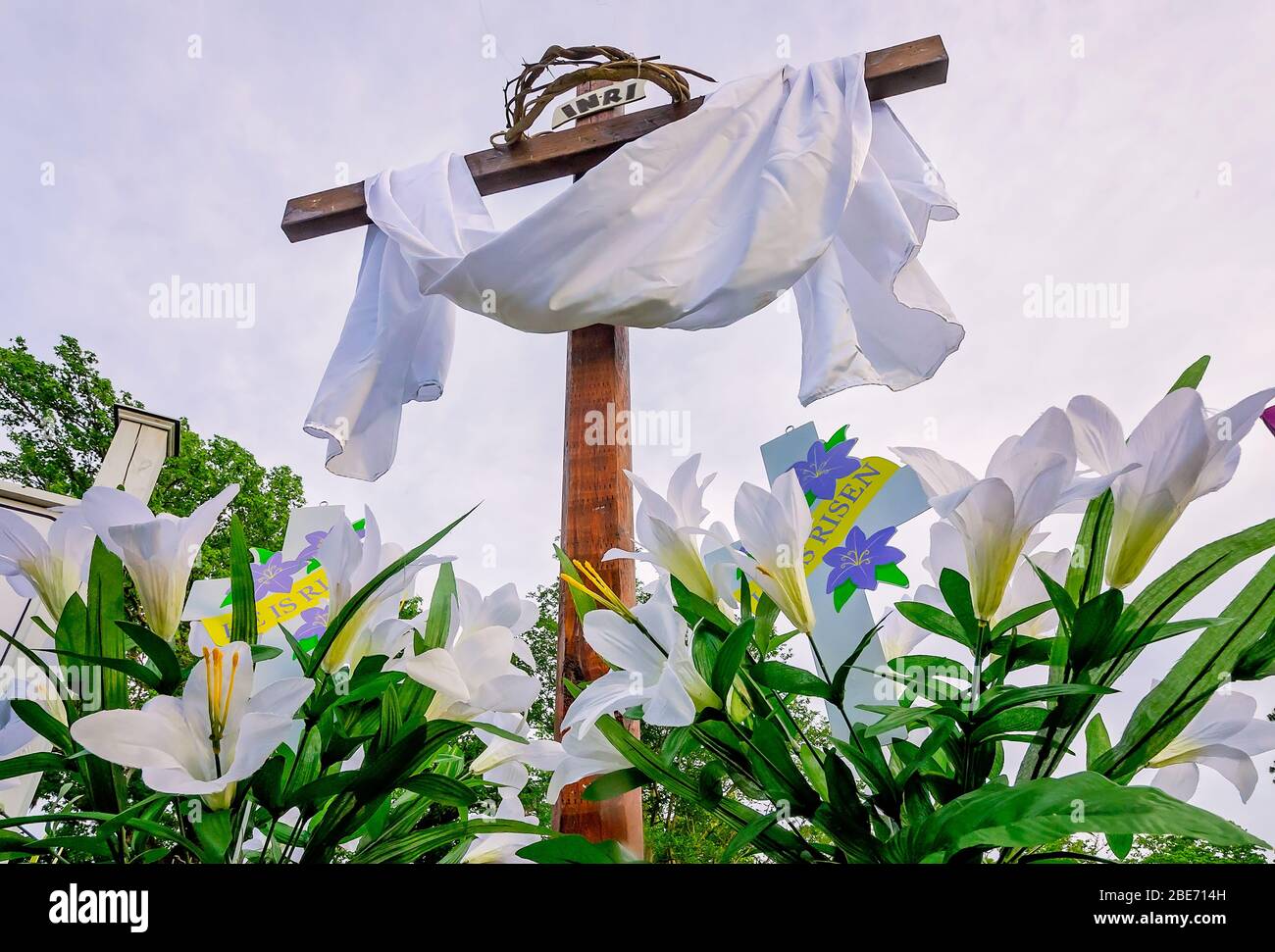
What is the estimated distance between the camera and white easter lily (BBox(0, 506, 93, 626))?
1.55ft

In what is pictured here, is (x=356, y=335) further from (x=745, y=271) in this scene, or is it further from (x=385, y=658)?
(x=385, y=658)

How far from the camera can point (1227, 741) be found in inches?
16.6

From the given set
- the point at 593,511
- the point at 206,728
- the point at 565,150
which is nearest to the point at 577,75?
the point at 565,150

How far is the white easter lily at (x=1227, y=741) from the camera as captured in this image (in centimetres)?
42

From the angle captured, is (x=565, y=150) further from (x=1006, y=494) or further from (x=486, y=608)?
(x=1006, y=494)

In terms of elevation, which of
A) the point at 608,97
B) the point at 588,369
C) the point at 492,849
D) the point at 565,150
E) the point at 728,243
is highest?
the point at 608,97

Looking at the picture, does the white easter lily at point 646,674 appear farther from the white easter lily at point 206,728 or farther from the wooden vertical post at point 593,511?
the wooden vertical post at point 593,511

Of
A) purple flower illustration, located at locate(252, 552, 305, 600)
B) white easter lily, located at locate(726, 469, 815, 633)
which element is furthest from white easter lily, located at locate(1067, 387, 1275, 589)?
purple flower illustration, located at locate(252, 552, 305, 600)

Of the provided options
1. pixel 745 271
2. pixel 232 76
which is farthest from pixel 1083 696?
pixel 232 76

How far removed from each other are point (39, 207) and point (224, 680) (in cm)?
694

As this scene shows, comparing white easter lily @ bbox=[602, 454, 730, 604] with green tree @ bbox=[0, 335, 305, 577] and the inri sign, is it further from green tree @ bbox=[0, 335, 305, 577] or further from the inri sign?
green tree @ bbox=[0, 335, 305, 577]

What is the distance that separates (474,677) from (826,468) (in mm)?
316

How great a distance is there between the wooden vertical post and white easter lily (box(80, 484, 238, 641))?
350 mm
